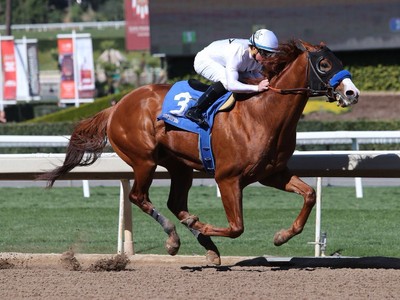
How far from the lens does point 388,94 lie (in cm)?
2944

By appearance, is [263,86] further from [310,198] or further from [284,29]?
[284,29]

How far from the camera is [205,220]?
32.4ft

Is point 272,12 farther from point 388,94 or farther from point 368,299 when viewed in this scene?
point 368,299

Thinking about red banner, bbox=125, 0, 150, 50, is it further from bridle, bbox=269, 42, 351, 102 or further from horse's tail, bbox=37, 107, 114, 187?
bridle, bbox=269, 42, 351, 102

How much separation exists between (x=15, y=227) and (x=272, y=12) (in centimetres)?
2044

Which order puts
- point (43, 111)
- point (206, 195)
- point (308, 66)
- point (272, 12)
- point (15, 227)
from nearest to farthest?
1. point (308, 66)
2. point (15, 227)
3. point (206, 195)
4. point (272, 12)
5. point (43, 111)

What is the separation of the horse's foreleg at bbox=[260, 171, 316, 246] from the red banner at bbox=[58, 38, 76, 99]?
24.1 metres

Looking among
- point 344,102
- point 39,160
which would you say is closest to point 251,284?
point 344,102

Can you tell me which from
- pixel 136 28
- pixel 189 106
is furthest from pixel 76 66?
pixel 189 106

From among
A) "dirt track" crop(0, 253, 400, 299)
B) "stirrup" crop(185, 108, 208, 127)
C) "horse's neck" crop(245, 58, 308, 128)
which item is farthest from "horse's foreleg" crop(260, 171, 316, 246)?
"stirrup" crop(185, 108, 208, 127)

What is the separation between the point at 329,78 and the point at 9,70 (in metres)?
25.2

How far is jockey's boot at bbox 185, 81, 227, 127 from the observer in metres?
6.85

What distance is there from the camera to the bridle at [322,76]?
20.7ft

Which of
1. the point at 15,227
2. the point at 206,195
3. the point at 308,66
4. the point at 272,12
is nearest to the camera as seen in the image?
the point at 308,66
